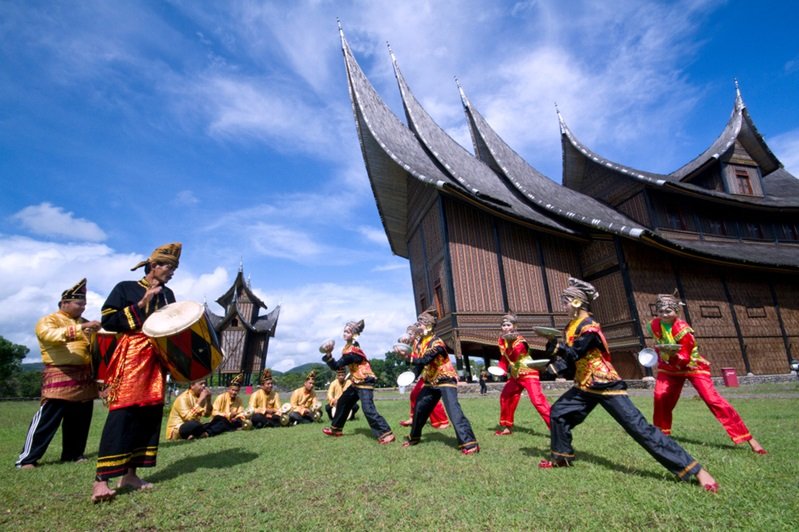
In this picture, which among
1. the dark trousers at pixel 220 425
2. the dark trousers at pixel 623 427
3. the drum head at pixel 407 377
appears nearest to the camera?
the dark trousers at pixel 623 427

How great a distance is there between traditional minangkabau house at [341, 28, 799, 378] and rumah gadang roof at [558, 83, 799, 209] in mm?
93

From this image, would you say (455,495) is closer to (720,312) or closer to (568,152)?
(720,312)

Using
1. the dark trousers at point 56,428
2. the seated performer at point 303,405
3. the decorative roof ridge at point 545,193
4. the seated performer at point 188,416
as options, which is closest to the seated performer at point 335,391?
the seated performer at point 303,405

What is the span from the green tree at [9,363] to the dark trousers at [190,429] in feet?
171

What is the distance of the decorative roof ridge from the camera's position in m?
15.0

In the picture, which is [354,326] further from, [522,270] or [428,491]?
[522,270]

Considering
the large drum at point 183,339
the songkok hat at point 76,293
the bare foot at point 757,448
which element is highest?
the songkok hat at point 76,293

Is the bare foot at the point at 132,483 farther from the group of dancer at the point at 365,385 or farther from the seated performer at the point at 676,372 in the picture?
the seated performer at the point at 676,372

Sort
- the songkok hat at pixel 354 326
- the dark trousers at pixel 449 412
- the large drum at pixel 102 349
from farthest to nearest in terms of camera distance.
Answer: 1. the songkok hat at pixel 354 326
2. the dark trousers at pixel 449 412
3. the large drum at pixel 102 349

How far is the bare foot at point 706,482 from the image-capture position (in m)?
2.74

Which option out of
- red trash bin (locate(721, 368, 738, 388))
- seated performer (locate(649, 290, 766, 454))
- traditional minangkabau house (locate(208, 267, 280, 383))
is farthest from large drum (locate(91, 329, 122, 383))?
traditional minangkabau house (locate(208, 267, 280, 383))

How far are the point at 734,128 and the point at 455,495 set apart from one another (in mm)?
24672

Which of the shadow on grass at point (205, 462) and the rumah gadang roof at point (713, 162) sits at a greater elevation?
the rumah gadang roof at point (713, 162)

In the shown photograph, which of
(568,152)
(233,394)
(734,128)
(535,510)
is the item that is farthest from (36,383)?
(734,128)
